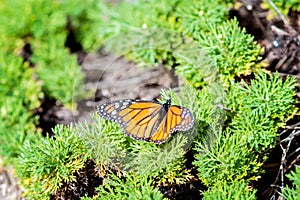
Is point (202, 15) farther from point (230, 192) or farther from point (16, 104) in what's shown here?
point (16, 104)

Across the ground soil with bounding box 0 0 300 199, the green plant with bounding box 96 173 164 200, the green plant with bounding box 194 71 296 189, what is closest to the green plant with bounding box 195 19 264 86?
the green plant with bounding box 194 71 296 189

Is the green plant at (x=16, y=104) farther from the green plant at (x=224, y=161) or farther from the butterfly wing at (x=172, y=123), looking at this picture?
the green plant at (x=224, y=161)

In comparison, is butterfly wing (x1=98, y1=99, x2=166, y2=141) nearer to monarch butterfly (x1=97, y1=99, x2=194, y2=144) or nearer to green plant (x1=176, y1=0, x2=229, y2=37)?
monarch butterfly (x1=97, y1=99, x2=194, y2=144)

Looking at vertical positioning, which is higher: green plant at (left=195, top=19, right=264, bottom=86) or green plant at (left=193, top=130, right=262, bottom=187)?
green plant at (left=195, top=19, right=264, bottom=86)

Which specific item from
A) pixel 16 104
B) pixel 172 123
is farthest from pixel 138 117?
pixel 16 104

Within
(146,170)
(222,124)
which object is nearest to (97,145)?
(146,170)

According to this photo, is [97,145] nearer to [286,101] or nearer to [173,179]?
[173,179]
